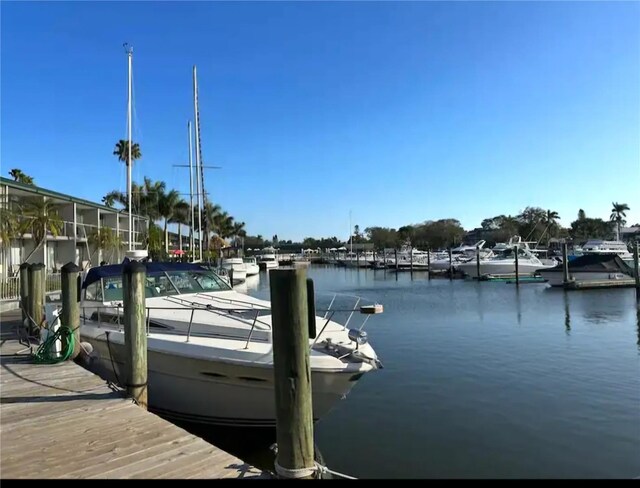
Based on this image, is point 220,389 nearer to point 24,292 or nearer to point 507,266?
point 24,292

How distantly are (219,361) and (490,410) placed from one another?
5.27 m

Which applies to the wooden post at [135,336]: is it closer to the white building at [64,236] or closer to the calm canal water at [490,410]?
the calm canal water at [490,410]

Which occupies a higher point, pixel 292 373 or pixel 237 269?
pixel 292 373

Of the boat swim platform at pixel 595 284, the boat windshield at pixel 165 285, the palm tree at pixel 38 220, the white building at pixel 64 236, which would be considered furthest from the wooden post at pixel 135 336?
the boat swim platform at pixel 595 284

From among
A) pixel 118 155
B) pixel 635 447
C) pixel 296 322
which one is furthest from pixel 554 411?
pixel 118 155

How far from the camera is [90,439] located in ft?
15.5

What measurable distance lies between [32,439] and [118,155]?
53.0 metres

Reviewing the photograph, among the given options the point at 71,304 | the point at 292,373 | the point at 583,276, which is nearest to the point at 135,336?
the point at 71,304

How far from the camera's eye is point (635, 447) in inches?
284

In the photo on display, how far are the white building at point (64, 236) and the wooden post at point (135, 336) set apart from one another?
15.3 m

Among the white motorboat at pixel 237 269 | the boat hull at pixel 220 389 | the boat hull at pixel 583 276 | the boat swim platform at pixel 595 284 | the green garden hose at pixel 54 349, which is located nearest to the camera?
the boat hull at pixel 220 389

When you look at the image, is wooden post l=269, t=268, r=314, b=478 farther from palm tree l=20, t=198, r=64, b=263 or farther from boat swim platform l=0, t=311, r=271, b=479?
palm tree l=20, t=198, r=64, b=263

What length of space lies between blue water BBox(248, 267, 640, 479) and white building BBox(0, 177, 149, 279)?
1646cm

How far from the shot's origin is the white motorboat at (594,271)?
3497 centimetres
